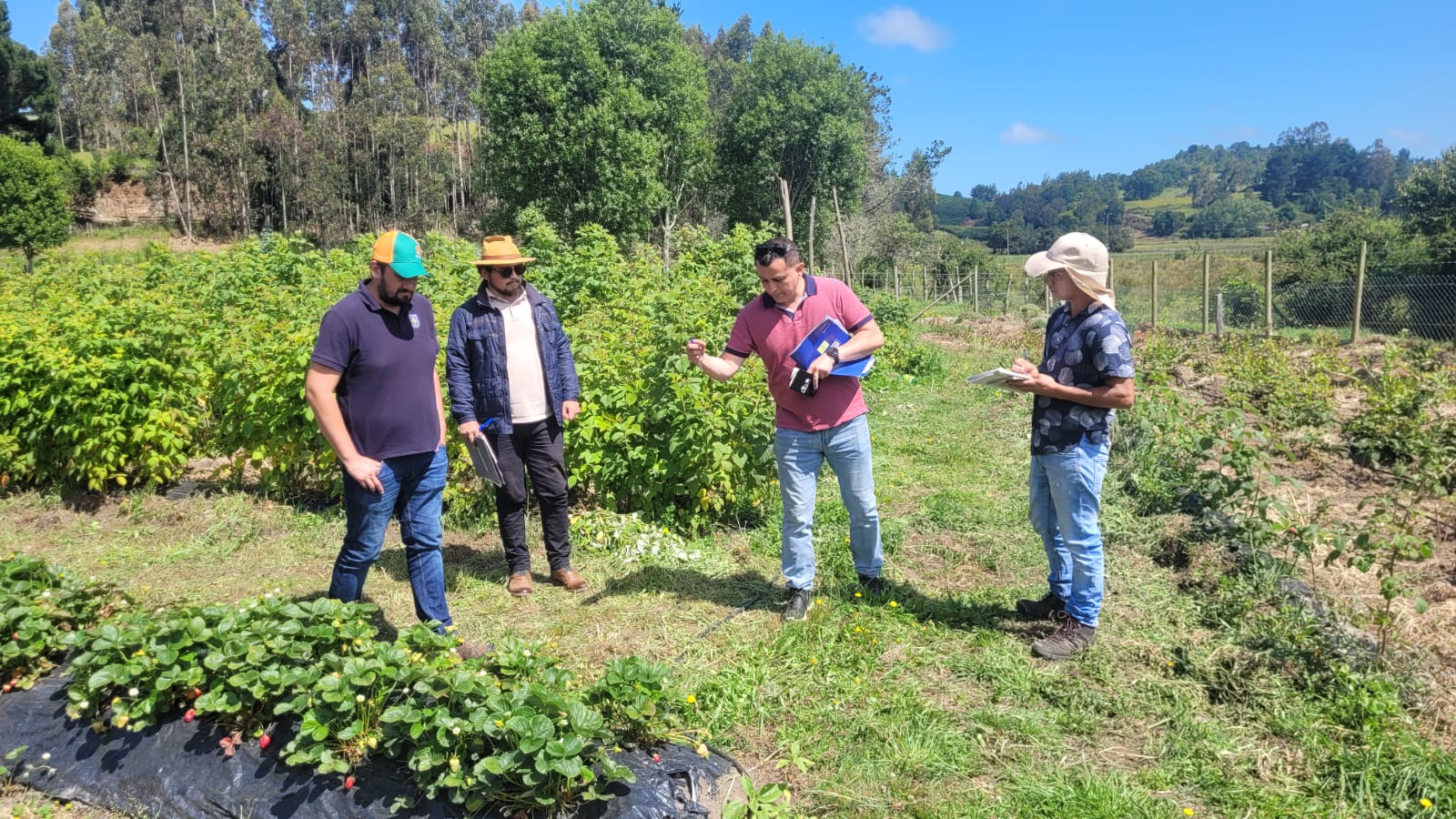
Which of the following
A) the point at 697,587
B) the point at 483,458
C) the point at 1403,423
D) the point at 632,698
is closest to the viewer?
Result: the point at 632,698

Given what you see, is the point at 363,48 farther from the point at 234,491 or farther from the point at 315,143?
the point at 234,491

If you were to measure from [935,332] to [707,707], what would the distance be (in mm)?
16025

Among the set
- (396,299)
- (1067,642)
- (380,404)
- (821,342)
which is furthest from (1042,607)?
(396,299)

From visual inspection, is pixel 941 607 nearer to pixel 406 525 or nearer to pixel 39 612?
pixel 406 525

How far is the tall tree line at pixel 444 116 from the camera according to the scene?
27641 mm

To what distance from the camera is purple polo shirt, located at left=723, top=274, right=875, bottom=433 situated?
11.9 ft

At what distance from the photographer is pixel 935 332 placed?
1816 centimetres

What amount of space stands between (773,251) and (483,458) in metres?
1.65

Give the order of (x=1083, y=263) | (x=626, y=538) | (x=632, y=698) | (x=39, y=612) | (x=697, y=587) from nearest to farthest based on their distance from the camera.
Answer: (x=632, y=698)
(x=39, y=612)
(x=1083, y=263)
(x=697, y=587)
(x=626, y=538)

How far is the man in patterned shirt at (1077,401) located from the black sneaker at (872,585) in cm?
75

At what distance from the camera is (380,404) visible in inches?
123

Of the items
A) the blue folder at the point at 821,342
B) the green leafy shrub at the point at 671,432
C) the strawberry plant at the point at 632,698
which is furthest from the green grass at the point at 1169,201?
the strawberry plant at the point at 632,698

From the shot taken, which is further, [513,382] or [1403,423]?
[1403,423]

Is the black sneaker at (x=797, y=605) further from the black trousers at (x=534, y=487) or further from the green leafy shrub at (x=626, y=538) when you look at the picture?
the black trousers at (x=534, y=487)
